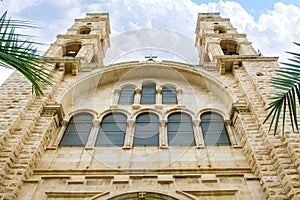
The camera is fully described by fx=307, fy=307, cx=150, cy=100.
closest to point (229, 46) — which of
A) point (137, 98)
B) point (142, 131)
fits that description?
point (137, 98)

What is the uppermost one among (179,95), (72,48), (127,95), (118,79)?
(72,48)

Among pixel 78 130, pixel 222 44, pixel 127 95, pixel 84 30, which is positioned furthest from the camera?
pixel 84 30

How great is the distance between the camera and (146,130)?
10.8m

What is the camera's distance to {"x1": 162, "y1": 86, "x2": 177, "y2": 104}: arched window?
1293cm

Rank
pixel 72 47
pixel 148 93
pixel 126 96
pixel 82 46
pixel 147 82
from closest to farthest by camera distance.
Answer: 1. pixel 126 96
2. pixel 148 93
3. pixel 147 82
4. pixel 82 46
5. pixel 72 47

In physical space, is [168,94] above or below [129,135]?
above

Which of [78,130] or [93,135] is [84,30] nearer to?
[78,130]

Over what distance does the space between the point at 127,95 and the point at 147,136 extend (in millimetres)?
3532

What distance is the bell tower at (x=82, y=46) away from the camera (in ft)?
46.0

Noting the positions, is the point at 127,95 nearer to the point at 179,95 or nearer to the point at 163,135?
the point at 179,95

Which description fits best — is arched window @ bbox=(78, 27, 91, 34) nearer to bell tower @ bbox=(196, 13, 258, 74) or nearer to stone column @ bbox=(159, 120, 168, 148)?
bell tower @ bbox=(196, 13, 258, 74)

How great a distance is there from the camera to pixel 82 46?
19344 mm

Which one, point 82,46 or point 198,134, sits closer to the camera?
point 198,134

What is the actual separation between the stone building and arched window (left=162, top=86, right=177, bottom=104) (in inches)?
1.7
